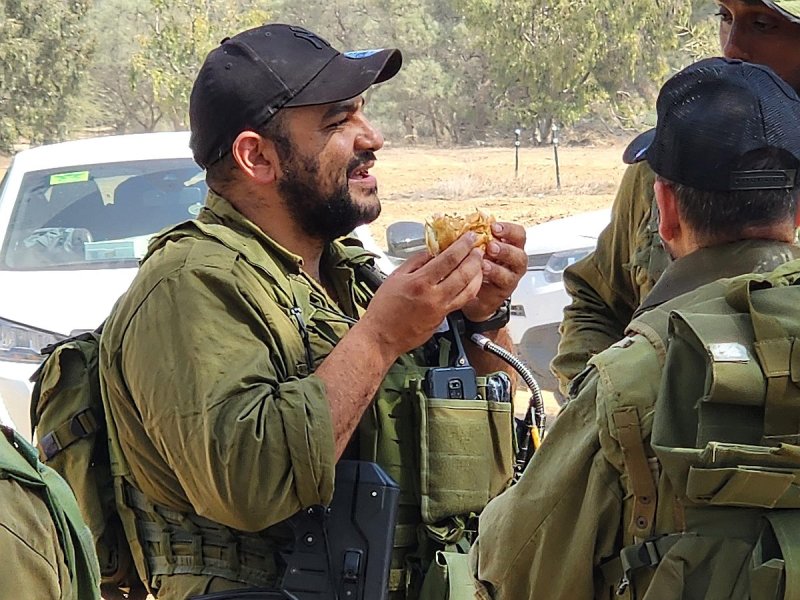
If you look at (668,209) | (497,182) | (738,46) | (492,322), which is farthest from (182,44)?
(668,209)

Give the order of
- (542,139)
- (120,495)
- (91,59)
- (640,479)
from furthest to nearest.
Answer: (542,139) → (91,59) → (120,495) → (640,479)

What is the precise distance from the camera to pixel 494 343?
2908 mm

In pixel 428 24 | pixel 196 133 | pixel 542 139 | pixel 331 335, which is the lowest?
pixel 542 139

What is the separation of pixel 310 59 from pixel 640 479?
4.62ft

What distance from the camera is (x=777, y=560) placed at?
1727mm

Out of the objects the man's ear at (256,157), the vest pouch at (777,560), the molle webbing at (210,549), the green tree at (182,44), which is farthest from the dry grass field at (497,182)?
the vest pouch at (777,560)

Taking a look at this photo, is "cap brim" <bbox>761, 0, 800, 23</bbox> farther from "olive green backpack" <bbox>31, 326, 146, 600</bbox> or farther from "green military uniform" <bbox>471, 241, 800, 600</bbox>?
"olive green backpack" <bbox>31, 326, 146, 600</bbox>

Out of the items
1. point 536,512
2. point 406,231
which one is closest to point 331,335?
point 536,512

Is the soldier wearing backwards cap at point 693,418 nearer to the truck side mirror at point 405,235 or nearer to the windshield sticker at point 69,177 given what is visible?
the truck side mirror at point 405,235

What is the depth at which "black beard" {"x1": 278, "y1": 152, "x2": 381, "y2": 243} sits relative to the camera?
279 centimetres

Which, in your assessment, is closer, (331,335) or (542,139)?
(331,335)

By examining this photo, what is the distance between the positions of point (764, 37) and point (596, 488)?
1.36 m

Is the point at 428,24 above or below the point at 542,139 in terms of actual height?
above

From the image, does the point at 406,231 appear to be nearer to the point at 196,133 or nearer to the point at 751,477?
the point at 196,133
